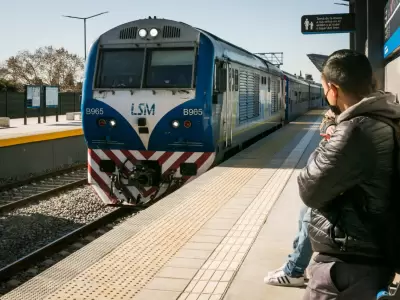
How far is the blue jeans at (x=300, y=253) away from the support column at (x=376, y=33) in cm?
764

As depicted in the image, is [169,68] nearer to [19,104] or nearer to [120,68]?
[120,68]

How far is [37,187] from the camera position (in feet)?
39.2

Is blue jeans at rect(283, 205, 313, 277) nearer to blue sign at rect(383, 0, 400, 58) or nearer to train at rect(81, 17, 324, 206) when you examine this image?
train at rect(81, 17, 324, 206)

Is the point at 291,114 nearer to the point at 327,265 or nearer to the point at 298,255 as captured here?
the point at 298,255

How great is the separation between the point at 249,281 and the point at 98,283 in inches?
46.2

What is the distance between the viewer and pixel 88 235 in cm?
A: 834

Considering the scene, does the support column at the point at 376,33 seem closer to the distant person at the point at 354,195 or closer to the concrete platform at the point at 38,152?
the concrete platform at the point at 38,152

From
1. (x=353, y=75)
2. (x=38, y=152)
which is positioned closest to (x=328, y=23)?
(x=38, y=152)

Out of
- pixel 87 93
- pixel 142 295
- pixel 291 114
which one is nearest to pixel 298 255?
pixel 142 295

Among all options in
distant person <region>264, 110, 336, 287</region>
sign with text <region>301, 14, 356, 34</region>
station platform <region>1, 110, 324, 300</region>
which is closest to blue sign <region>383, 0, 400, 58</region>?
station platform <region>1, 110, 324, 300</region>

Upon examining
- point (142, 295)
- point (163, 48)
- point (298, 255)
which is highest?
point (163, 48)

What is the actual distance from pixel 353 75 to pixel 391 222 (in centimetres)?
61

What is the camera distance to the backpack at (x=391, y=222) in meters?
2.12

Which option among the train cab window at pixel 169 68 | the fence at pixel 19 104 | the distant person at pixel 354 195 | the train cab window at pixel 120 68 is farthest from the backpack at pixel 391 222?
the fence at pixel 19 104
